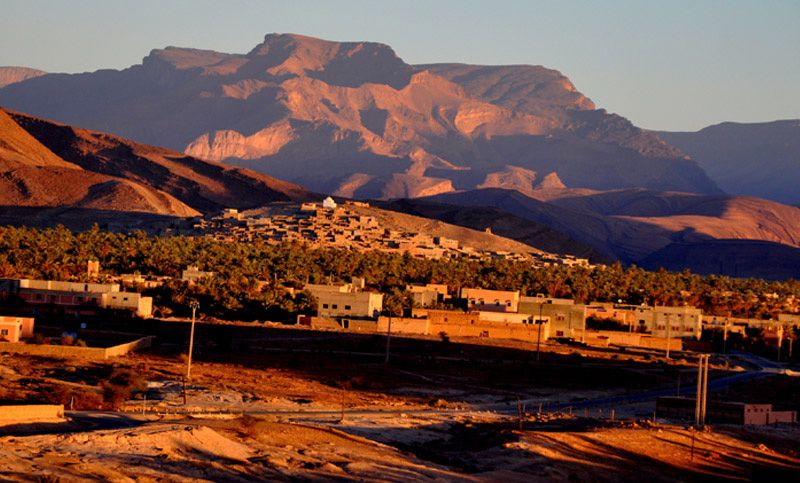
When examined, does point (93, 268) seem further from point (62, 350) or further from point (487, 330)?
point (62, 350)

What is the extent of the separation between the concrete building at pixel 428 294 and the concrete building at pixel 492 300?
223cm

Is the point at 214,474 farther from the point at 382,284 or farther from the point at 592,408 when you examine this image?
the point at 382,284

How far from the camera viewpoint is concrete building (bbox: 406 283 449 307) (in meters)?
102

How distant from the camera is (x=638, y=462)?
48.7 m

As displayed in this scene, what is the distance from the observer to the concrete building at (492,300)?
329 feet

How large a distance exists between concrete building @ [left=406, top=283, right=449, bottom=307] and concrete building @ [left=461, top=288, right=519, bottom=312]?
7.31 ft

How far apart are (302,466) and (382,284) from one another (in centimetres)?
7182

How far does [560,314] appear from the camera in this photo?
315ft

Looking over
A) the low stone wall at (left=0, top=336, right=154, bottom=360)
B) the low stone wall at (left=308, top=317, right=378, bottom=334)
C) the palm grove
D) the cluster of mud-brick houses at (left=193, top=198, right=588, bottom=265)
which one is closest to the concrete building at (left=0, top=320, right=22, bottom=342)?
the low stone wall at (left=0, top=336, right=154, bottom=360)

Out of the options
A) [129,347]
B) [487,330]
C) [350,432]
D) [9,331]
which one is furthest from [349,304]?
[350,432]

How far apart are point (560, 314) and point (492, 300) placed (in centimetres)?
700

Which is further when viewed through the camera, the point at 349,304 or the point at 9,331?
the point at 349,304

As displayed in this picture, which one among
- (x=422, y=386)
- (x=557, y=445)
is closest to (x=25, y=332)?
(x=422, y=386)

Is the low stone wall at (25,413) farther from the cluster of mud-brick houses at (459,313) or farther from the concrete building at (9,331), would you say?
the cluster of mud-brick houses at (459,313)
